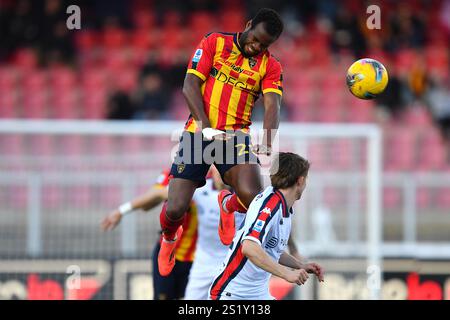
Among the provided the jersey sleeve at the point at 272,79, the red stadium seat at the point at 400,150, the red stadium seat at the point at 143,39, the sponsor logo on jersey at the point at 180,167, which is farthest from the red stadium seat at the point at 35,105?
the jersey sleeve at the point at 272,79

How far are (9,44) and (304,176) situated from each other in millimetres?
11181

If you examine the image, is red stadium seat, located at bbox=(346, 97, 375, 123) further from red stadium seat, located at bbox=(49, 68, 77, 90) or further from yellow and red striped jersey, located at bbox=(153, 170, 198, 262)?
yellow and red striped jersey, located at bbox=(153, 170, 198, 262)

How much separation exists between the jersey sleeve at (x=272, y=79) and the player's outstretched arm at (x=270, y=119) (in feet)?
0.13

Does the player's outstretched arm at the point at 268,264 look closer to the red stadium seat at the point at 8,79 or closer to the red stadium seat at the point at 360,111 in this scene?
the red stadium seat at the point at 360,111

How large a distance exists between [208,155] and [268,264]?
4.99 ft

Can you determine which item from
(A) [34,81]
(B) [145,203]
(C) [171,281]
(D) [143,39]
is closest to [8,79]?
(A) [34,81]

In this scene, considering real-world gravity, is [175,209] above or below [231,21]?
below

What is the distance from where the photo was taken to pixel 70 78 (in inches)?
620

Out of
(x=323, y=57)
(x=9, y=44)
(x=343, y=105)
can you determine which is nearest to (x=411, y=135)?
(x=343, y=105)

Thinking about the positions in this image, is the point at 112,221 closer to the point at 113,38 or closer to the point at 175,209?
the point at 175,209

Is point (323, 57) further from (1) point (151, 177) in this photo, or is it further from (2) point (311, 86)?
(1) point (151, 177)

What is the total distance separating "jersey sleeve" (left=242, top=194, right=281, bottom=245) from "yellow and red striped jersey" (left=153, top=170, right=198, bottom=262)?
232 centimetres

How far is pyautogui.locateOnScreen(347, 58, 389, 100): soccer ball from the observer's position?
6.85 m

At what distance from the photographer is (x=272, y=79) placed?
23.2ft
